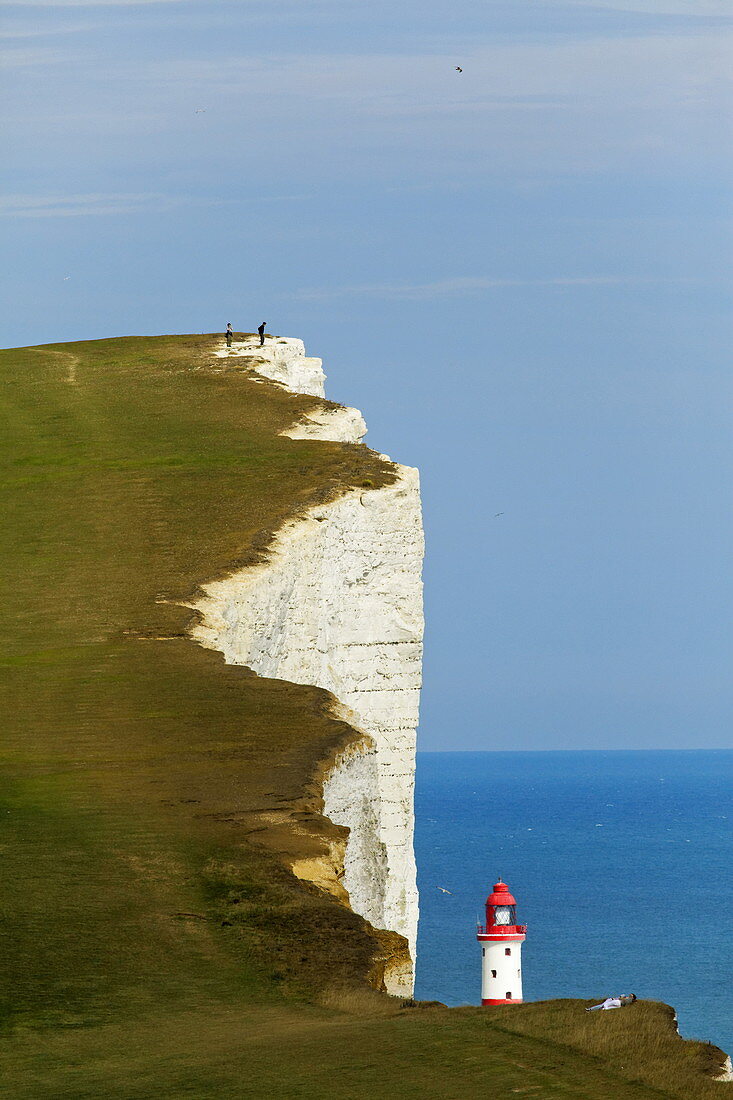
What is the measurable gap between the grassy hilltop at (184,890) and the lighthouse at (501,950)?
1277 centimetres

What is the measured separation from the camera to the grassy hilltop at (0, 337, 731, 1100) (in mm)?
14336

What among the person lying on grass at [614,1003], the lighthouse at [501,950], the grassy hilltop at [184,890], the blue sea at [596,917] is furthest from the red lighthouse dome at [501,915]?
the person lying on grass at [614,1003]

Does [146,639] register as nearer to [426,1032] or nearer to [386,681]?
[386,681]

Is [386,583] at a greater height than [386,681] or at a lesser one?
greater

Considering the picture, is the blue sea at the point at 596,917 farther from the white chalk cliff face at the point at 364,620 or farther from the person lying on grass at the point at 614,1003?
the person lying on grass at the point at 614,1003

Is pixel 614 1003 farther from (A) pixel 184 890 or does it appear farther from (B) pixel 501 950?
(B) pixel 501 950

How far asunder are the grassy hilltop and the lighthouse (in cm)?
1277

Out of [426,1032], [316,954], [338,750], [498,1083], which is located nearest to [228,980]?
[316,954]

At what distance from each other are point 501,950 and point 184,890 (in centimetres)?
2754

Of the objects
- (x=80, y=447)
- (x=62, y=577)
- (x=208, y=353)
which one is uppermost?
(x=208, y=353)

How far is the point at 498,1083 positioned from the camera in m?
13.7

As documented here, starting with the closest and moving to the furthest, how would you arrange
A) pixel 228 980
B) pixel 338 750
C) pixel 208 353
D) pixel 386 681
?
pixel 228 980, pixel 338 750, pixel 386 681, pixel 208 353

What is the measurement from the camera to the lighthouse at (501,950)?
45.1m

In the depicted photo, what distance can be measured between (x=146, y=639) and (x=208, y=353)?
132 feet
